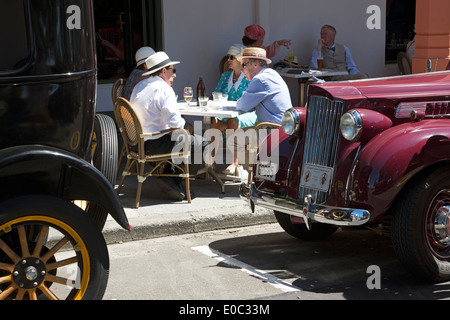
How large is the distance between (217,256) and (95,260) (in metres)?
1.90

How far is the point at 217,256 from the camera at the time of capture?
5.83 m

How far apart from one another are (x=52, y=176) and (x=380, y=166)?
2.18 metres

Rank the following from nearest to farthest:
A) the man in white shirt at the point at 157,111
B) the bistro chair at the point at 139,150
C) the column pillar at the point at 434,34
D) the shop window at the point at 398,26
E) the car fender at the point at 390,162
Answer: the car fender at the point at 390,162
the bistro chair at the point at 139,150
the man in white shirt at the point at 157,111
the column pillar at the point at 434,34
the shop window at the point at 398,26

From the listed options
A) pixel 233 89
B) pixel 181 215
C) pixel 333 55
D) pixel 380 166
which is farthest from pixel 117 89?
pixel 380 166

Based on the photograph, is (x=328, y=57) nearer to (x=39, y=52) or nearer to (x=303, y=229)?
(x=303, y=229)

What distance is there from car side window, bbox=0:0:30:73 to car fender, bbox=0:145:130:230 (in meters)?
0.52

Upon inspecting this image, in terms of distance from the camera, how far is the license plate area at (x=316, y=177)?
5.27 m

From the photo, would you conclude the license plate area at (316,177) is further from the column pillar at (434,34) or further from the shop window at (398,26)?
the shop window at (398,26)

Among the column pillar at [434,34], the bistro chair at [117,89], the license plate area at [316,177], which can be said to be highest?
the column pillar at [434,34]

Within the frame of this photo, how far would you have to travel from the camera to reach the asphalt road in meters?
4.95

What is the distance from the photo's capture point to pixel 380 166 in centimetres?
494

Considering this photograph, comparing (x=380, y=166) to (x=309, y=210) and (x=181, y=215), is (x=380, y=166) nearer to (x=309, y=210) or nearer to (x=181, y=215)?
(x=309, y=210)

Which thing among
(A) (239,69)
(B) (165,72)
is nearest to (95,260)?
(B) (165,72)

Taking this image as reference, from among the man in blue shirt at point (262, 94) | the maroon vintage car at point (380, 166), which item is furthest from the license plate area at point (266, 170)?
the man in blue shirt at point (262, 94)
